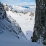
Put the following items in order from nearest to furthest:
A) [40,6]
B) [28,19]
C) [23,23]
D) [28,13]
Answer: [40,6]
[23,23]
[28,19]
[28,13]

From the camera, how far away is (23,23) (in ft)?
59.6

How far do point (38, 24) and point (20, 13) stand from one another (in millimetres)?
14380

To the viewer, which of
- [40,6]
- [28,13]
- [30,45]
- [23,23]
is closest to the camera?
[30,45]

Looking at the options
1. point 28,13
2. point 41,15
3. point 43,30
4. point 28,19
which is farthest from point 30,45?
point 28,13

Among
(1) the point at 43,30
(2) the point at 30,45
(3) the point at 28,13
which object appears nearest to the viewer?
(2) the point at 30,45

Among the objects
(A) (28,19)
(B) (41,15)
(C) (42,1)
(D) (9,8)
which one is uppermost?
(C) (42,1)

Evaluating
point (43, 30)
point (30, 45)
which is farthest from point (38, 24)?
point (30, 45)

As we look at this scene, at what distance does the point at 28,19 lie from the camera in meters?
19.9

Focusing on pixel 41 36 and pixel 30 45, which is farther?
pixel 41 36

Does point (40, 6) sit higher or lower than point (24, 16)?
higher

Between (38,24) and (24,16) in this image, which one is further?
(24,16)

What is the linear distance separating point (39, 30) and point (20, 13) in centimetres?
1456

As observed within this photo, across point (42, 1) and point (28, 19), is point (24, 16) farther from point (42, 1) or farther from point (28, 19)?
A: point (42, 1)

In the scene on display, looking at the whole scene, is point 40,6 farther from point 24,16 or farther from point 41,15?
point 24,16
